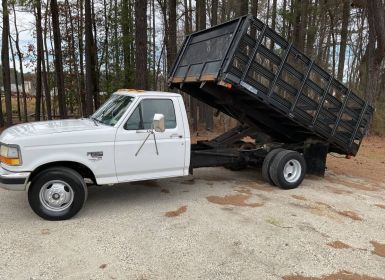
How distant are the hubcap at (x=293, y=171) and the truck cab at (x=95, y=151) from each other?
2483mm

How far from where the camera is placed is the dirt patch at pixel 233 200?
6.90 meters

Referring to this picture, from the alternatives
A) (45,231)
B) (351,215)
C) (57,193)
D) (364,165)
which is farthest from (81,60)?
(351,215)

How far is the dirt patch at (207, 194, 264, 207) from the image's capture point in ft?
22.6

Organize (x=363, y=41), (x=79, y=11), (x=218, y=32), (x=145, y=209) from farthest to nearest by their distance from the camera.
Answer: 1. (x=363, y=41)
2. (x=79, y=11)
3. (x=218, y=32)
4. (x=145, y=209)

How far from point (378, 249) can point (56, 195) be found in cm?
471

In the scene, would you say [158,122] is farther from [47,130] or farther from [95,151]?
[47,130]

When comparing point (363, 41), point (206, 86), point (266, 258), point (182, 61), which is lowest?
point (266, 258)

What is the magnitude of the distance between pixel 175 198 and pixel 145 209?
825mm

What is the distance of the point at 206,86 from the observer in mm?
7852

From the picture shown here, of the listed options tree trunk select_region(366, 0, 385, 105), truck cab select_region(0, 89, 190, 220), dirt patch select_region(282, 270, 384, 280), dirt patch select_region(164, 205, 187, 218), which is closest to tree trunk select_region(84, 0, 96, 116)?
truck cab select_region(0, 89, 190, 220)

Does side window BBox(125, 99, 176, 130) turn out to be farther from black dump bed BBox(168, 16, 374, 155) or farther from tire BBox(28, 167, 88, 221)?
tire BBox(28, 167, 88, 221)

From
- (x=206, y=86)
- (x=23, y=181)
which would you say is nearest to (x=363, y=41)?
(x=206, y=86)

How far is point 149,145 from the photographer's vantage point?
254 inches

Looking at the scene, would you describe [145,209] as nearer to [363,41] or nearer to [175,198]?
[175,198]
